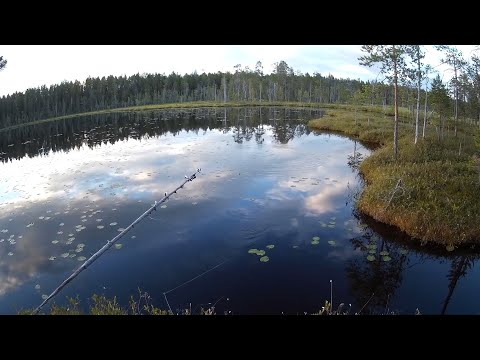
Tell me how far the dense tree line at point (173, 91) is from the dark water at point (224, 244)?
100328 mm

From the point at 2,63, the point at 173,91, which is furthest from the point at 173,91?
the point at 2,63

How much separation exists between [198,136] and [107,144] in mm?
12376

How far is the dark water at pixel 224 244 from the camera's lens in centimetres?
1186

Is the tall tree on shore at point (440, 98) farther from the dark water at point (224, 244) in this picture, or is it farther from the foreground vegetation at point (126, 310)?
the foreground vegetation at point (126, 310)

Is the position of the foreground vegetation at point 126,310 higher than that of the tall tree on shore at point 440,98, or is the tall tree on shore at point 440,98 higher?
the tall tree on shore at point 440,98

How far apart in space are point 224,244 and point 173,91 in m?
135

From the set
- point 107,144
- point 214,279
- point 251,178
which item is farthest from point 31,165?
point 214,279

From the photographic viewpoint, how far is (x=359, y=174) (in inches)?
1022

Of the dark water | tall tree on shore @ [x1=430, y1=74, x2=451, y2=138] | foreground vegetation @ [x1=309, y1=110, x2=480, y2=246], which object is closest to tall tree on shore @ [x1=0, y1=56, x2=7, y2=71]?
the dark water

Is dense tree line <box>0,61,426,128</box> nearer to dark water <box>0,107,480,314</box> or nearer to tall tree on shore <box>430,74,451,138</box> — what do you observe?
tall tree on shore <box>430,74,451,138</box>

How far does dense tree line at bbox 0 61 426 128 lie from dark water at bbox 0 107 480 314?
10033 centimetres

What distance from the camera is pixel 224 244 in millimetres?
15359

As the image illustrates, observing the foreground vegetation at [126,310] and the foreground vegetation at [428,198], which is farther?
the foreground vegetation at [428,198]

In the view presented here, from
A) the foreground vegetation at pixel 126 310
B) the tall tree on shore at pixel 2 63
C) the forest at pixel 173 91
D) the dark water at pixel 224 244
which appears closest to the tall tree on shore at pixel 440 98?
the dark water at pixel 224 244
